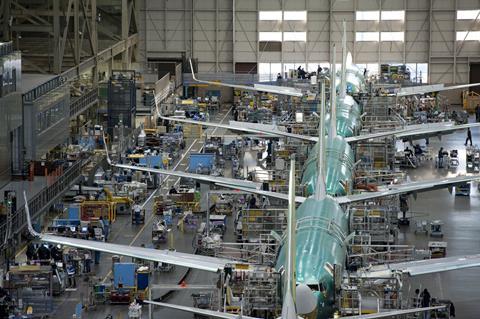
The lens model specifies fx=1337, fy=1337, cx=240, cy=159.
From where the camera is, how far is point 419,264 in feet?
160

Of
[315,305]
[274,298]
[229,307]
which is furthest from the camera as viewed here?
[229,307]

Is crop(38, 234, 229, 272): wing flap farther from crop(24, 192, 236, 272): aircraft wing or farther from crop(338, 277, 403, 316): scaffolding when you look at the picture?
crop(338, 277, 403, 316): scaffolding

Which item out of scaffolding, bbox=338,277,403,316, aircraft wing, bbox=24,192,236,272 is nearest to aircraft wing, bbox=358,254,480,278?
scaffolding, bbox=338,277,403,316

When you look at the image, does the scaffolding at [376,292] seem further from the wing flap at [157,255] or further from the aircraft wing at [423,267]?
the wing flap at [157,255]

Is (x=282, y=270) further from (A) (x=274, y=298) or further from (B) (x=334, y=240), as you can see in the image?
(B) (x=334, y=240)

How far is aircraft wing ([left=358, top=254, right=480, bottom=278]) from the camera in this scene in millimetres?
47031

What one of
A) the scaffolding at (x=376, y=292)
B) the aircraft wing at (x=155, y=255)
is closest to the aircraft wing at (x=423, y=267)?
the scaffolding at (x=376, y=292)

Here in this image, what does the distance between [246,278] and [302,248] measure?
227 centimetres

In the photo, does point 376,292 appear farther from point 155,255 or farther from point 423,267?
point 155,255

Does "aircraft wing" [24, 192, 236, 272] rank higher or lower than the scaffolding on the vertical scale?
higher

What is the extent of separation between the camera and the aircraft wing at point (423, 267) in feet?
154

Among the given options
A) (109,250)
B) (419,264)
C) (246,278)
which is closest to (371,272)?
(419,264)

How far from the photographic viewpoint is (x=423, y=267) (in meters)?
48.2

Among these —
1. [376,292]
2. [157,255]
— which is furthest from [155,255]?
[376,292]
